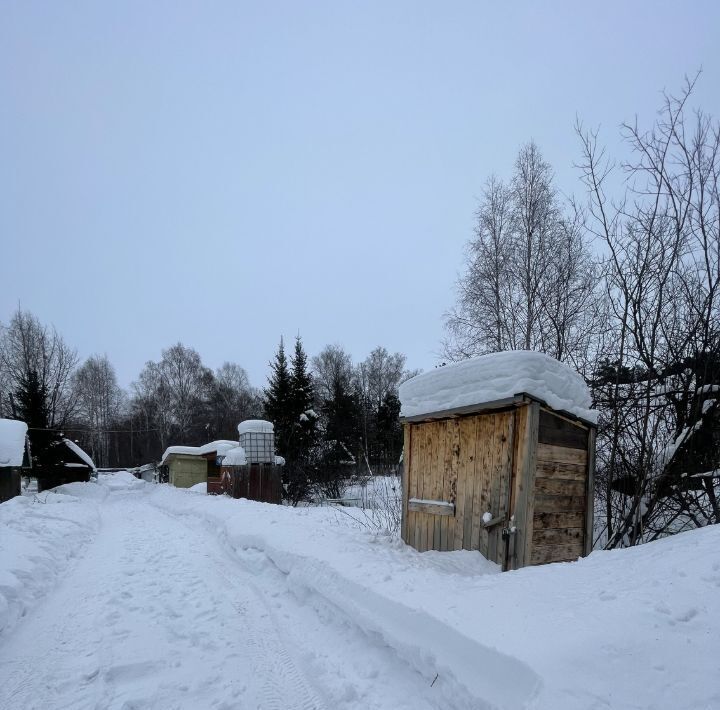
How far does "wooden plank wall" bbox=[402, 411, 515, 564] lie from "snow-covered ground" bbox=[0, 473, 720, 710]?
0.29m

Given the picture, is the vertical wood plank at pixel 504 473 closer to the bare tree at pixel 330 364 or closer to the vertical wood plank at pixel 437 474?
the vertical wood plank at pixel 437 474

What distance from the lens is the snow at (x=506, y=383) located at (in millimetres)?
5215

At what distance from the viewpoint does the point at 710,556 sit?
3.15 meters

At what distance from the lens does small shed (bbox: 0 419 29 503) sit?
19.2 metres

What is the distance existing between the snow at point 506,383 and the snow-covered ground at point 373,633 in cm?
184

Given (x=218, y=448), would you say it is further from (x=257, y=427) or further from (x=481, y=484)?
(x=481, y=484)

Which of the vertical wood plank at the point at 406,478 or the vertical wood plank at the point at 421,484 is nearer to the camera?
the vertical wood plank at the point at 421,484

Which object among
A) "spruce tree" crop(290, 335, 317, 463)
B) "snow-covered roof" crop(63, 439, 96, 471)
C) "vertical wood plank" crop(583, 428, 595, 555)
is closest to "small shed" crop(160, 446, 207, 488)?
"snow-covered roof" crop(63, 439, 96, 471)

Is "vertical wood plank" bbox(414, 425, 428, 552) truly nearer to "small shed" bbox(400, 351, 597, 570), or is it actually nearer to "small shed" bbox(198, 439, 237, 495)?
"small shed" bbox(400, 351, 597, 570)

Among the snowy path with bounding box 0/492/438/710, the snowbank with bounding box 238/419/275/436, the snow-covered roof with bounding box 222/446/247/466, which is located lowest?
the snow-covered roof with bounding box 222/446/247/466

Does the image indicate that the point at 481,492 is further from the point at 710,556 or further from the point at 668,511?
the point at 668,511

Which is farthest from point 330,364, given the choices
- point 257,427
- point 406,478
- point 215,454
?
point 406,478

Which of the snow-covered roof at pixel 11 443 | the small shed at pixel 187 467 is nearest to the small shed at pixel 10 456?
the snow-covered roof at pixel 11 443

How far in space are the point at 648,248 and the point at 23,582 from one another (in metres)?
9.67
